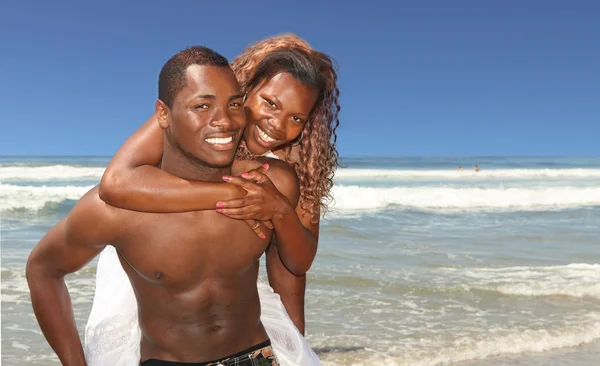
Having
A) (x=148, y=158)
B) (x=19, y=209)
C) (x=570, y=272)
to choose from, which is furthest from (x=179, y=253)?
(x=19, y=209)

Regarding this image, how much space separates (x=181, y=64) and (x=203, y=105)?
0.51 feet

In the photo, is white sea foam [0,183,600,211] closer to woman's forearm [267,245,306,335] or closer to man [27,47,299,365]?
woman's forearm [267,245,306,335]

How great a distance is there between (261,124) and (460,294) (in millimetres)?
5410

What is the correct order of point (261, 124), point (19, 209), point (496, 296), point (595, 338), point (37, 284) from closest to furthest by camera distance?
point (37, 284) → point (261, 124) → point (595, 338) → point (496, 296) → point (19, 209)

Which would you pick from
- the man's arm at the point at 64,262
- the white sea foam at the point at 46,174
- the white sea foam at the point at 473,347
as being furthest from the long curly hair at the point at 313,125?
the white sea foam at the point at 46,174

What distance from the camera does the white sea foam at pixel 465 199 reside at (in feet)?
61.8

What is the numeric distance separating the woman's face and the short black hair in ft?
2.10

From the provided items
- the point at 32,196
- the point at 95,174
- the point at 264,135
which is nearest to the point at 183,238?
the point at 264,135

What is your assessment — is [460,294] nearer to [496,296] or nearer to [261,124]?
[496,296]

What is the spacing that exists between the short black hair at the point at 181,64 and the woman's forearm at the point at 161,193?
268 mm

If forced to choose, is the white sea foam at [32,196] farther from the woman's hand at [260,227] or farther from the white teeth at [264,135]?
the woman's hand at [260,227]

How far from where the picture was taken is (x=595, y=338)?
235 inches

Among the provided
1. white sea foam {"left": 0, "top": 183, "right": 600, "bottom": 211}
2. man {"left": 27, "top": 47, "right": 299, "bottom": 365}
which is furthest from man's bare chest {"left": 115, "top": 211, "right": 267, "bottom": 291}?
white sea foam {"left": 0, "top": 183, "right": 600, "bottom": 211}

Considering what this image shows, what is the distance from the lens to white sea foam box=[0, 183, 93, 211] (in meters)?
15.6
